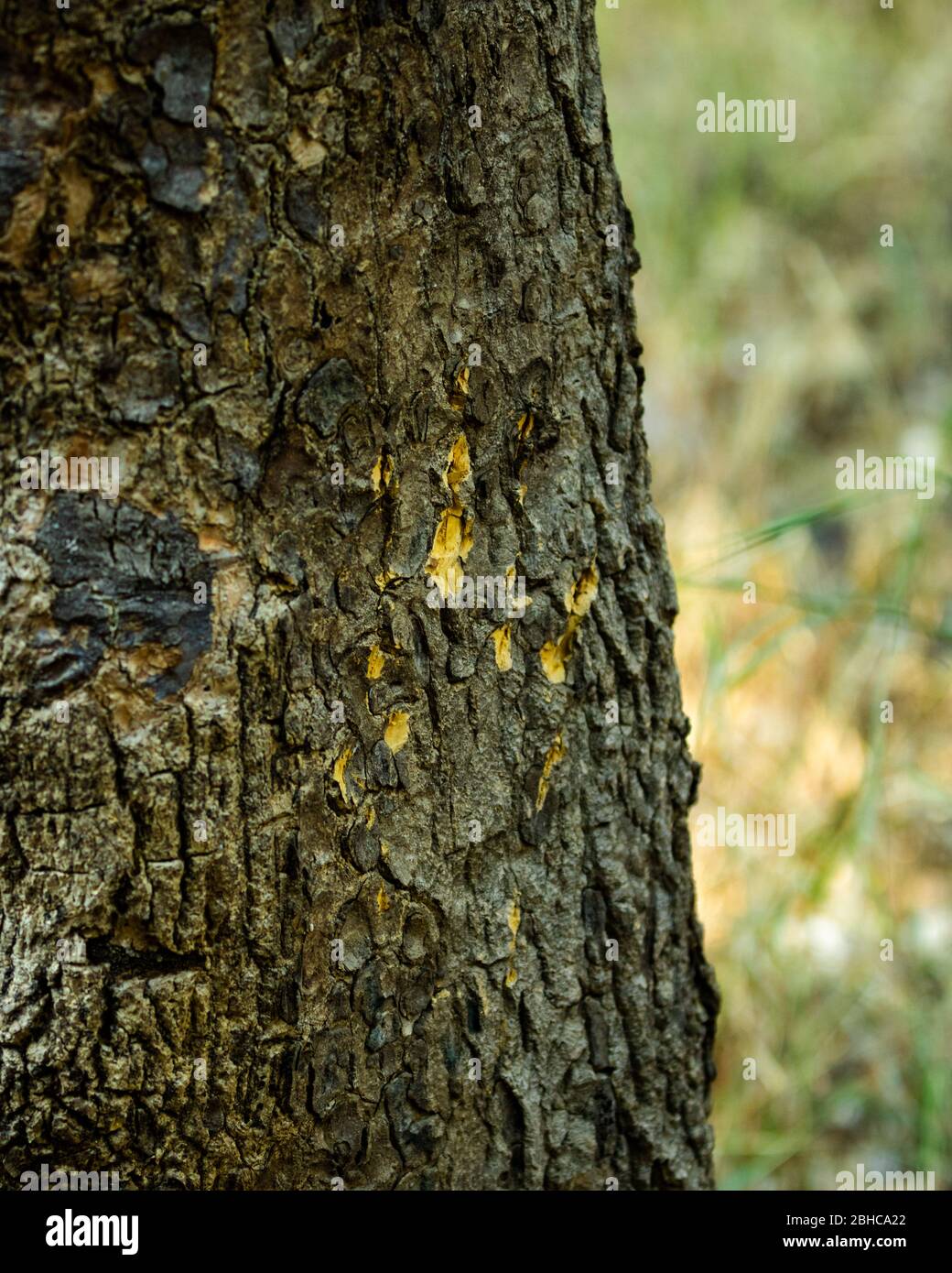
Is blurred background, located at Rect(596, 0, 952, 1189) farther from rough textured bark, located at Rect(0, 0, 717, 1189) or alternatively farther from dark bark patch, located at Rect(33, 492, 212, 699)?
dark bark patch, located at Rect(33, 492, 212, 699)

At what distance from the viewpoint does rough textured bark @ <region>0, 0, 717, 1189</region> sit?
970 mm

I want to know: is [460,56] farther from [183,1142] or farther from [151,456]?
[183,1142]

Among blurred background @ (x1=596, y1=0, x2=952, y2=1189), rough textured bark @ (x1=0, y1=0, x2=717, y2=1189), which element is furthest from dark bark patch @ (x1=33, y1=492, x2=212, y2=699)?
blurred background @ (x1=596, y1=0, x2=952, y2=1189)

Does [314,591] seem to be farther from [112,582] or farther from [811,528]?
[811,528]

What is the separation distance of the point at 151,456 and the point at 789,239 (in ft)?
12.1

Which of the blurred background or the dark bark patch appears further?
the blurred background

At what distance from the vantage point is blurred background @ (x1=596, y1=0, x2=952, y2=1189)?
2.06 metres

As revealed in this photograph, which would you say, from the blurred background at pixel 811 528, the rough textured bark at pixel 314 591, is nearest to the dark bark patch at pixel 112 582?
the rough textured bark at pixel 314 591

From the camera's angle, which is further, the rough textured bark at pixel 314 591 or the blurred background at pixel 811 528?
the blurred background at pixel 811 528

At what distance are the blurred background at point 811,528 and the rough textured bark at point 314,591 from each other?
0.49 metres

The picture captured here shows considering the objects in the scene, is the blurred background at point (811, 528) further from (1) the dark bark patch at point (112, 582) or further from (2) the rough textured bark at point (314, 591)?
(1) the dark bark patch at point (112, 582)

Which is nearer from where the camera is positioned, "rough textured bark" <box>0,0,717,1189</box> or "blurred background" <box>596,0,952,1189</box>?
"rough textured bark" <box>0,0,717,1189</box>

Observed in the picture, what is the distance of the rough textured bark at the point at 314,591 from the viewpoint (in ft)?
3.18

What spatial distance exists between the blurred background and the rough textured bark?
488 millimetres
